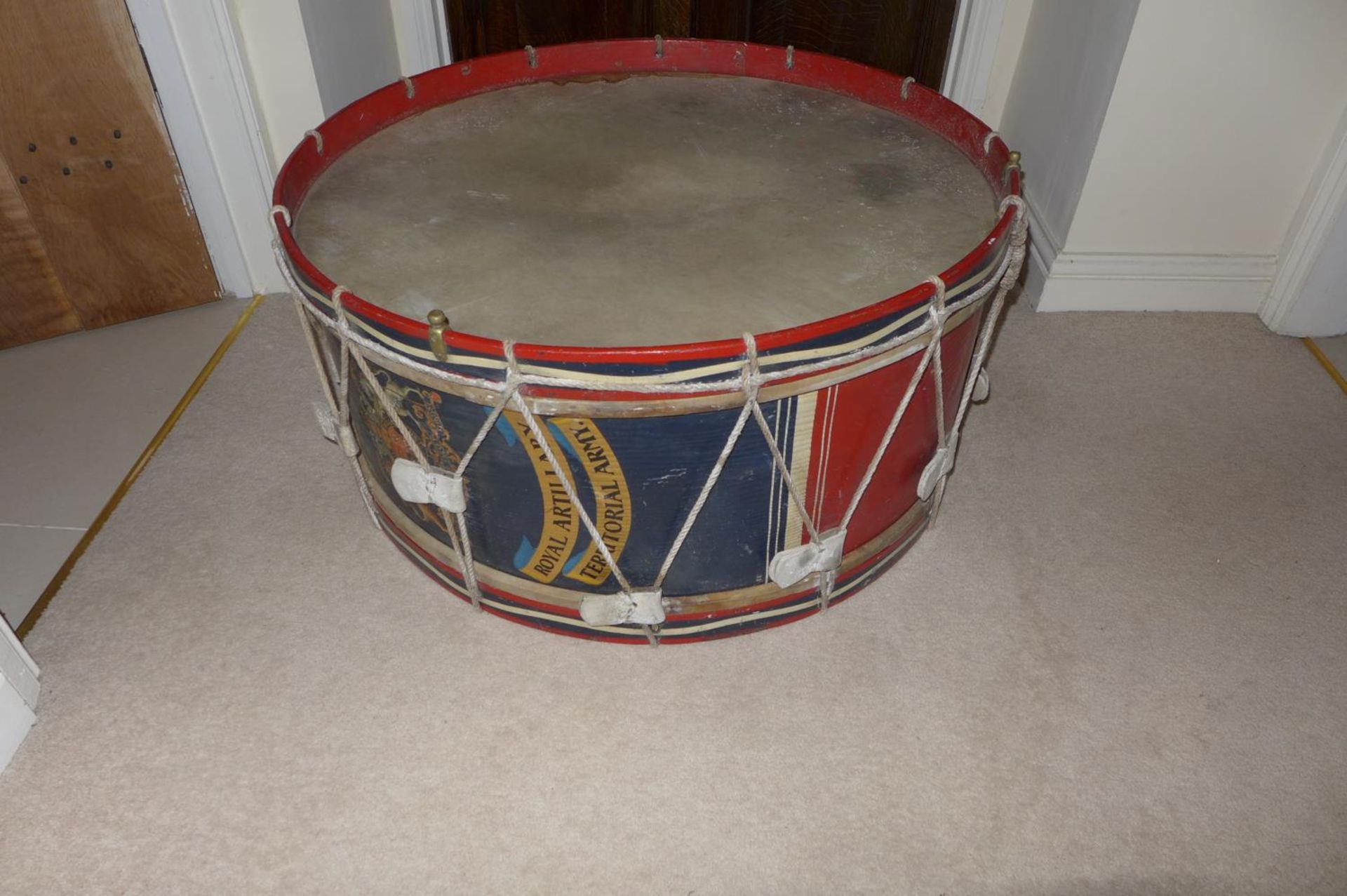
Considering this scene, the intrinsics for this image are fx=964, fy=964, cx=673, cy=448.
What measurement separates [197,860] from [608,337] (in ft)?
2.90

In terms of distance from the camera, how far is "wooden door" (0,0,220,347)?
1.89 meters

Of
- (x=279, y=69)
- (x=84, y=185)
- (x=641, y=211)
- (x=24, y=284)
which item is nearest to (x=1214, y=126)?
(x=641, y=211)

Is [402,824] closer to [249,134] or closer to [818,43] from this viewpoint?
[249,134]


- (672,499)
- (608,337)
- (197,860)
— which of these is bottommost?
(197,860)

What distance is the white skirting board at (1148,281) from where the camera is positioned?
224 cm

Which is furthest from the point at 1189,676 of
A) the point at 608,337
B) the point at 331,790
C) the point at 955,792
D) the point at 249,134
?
the point at 249,134

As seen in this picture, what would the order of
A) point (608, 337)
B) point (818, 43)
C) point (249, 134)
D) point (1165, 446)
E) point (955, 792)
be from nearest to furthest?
point (608, 337) → point (955, 792) → point (1165, 446) → point (249, 134) → point (818, 43)

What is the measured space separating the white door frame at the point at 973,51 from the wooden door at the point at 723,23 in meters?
0.03

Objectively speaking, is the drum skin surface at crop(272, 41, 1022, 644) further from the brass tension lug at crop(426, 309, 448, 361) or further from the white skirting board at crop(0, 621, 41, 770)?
the white skirting board at crop(0, 621, 41, 770)

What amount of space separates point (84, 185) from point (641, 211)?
136 centimetres

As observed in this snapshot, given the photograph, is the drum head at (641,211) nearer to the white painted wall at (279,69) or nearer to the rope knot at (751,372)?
the rope knot at (751,372)

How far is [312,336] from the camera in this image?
1456 millimetres

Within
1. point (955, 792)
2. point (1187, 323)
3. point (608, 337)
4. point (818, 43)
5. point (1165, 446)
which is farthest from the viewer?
point (818, 43)

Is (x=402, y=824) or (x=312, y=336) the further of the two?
(x=312, y=336)
